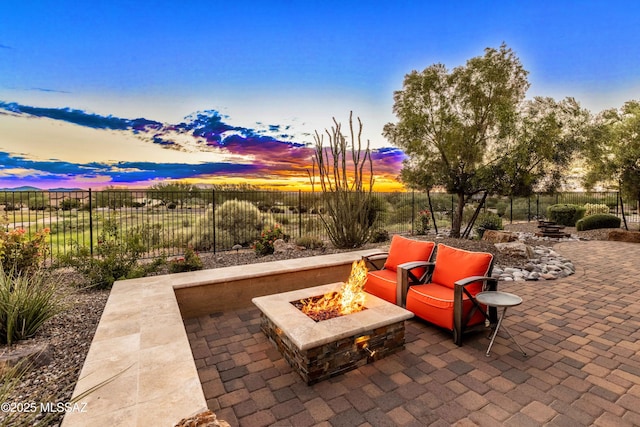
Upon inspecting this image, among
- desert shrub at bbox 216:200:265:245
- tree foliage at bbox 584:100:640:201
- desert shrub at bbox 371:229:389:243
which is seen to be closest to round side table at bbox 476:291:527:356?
desert shrub at bbox 371:229:389:243

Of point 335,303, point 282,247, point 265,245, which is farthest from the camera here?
point 282,247

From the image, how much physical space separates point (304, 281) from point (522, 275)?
13.0ft

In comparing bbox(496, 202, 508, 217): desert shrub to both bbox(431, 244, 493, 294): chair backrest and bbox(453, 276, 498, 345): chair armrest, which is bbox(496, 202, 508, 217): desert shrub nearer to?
bbox(431, 244, 493, 294): chair backrest

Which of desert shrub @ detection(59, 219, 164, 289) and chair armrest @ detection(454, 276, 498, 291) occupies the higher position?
chair armrest @ detection(454, 276, 498, 291)

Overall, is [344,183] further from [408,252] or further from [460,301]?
[460,301]

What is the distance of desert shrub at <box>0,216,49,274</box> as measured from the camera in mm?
4223

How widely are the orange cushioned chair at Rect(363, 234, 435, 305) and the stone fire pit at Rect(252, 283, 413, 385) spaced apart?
28.0 inches

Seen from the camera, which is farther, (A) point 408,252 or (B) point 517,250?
(B) point 517,250

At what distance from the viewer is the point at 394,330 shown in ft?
9.90

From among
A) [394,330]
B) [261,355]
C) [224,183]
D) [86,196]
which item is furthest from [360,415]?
[224,183]

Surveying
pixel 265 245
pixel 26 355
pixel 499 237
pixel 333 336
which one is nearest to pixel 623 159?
pixel 499 237

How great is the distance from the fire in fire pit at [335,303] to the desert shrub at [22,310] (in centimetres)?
234

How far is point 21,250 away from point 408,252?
5.34 meters

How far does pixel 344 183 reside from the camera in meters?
7.01
